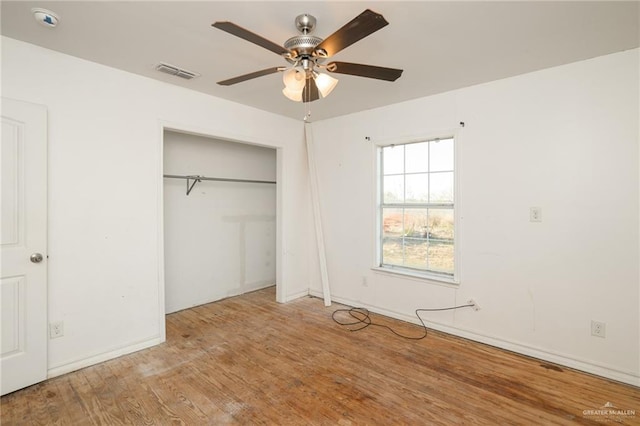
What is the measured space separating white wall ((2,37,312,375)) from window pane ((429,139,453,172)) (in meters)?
2.57

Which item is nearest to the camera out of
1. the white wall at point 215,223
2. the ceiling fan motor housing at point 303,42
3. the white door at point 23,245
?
the ceiling fan motor housing at point 303,42

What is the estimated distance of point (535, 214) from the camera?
275 cm

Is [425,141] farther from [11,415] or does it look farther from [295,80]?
[11,415]

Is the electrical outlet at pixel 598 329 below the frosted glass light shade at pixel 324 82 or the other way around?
below

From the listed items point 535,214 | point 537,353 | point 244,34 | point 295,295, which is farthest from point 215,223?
point 537,353

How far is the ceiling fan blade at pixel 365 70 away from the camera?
1878mm

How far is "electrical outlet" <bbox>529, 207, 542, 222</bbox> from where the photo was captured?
8.94 ft

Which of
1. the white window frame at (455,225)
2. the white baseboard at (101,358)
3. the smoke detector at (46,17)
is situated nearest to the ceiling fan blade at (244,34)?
the smoke detector at (46,17)

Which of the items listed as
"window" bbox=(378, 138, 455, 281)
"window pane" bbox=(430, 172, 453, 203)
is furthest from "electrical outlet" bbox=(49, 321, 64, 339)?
"window pane" bbox=(430, 172, 453, 203)

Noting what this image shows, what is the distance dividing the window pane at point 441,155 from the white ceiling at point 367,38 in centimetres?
66

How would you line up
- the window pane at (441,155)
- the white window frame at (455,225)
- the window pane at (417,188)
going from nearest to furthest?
the white window frame at (455,225)
the window pane at (441,155)
the window pane at (417,188)

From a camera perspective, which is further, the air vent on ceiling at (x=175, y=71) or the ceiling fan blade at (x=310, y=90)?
the air vent on ceiling at (x=175, y=71)

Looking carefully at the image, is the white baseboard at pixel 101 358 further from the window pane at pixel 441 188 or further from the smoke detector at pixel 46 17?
the window pane at pixel 441 188

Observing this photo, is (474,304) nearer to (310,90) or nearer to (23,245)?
(310,90)
